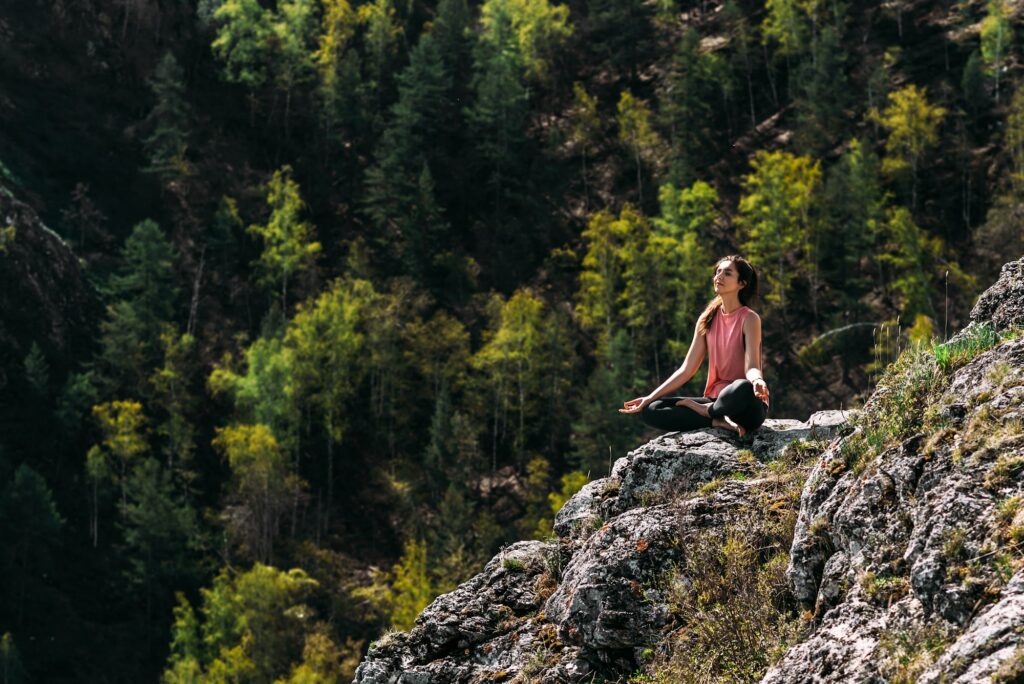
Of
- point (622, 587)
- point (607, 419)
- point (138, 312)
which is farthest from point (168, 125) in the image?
point (622, 587)

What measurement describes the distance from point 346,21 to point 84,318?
4464 cm

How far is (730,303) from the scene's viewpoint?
1023cm

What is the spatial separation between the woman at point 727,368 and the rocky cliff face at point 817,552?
0.23 metres

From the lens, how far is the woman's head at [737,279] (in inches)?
397

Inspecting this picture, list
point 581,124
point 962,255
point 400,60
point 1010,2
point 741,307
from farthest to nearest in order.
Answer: point 400,60
point 581,124
point 1010,2
point 962,255
point 741,307

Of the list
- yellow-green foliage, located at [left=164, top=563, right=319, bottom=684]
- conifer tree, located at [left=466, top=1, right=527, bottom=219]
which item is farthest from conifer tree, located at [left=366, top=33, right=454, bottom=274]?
yellow-green foliage, located at [left=164, top=563, right=319, bottom=684]

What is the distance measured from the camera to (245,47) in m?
112

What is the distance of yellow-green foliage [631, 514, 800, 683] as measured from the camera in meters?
7.56

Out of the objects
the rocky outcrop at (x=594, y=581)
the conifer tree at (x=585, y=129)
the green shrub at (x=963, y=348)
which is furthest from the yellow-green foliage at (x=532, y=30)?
the green shrub at (x=963, y=348)

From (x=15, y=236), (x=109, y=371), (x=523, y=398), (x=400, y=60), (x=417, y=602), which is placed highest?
(x=400, y=60)

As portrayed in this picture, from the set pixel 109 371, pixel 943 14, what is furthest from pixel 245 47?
pixel 943 14

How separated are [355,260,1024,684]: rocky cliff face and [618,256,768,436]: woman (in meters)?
0.23

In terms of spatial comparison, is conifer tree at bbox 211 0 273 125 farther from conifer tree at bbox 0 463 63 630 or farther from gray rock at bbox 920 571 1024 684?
gray rock at bbox 920 571 1024 684

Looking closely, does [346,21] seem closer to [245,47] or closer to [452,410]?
[245,47]
